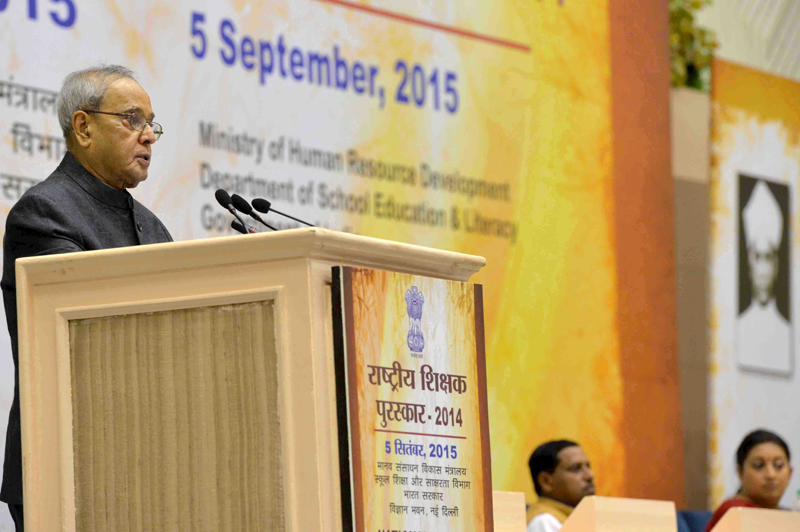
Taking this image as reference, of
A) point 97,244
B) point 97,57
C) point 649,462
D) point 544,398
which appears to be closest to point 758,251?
point 649,462

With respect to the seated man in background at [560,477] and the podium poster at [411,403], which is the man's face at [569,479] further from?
the podium poster at [411,403]

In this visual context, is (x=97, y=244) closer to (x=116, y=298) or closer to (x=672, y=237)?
(x=116, y=298)

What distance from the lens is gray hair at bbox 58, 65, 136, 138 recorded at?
217cm

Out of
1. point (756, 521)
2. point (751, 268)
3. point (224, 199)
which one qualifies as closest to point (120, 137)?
point (224, 199)

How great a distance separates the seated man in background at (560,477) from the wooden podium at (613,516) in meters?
1.63

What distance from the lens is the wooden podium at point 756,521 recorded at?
315cm

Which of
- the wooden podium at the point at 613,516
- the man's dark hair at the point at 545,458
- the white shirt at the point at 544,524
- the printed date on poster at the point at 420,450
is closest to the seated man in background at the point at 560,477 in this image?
the man's dark hair at the point at 545,458

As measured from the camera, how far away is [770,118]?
687 cm

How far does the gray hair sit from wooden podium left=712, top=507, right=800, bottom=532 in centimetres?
188

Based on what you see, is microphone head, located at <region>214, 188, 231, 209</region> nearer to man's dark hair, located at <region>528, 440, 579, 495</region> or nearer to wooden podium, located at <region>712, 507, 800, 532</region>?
wooden podium, located at <region>712, 507, 800, 532</region>

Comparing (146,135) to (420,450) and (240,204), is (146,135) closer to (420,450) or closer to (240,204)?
(240,204)

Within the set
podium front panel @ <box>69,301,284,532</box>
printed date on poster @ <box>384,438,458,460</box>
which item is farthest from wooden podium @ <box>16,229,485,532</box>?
printed date on poster @ <box>384,438,458,460</box>

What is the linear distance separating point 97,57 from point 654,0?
323 centimetres

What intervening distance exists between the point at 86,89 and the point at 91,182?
162 millimetres
